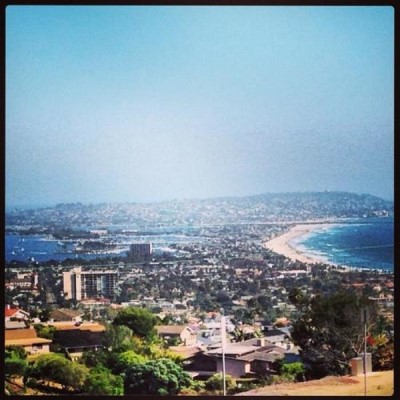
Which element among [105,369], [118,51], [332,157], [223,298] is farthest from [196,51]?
[105,369]

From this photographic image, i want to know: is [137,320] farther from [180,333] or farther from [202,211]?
[202,211]

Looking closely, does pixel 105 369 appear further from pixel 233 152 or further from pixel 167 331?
pixel 233 152

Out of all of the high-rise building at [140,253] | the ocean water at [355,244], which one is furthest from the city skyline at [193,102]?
the high-rise building at [140,253]

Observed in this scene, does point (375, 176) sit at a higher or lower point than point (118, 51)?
lower

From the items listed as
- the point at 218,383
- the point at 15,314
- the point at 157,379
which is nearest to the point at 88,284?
the point at 15,314

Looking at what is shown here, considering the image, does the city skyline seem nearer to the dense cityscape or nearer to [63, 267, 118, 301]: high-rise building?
the dense cityscape

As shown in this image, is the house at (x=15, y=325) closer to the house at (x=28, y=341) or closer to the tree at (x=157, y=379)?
the house at (x=28, y=341)

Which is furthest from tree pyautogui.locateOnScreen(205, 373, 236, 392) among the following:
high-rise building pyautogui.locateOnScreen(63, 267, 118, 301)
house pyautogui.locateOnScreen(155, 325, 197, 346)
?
high-rise building pyautogui.locateOnScreen(63, 267, 118, 301)
